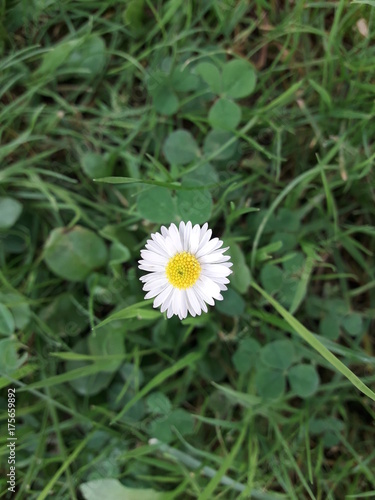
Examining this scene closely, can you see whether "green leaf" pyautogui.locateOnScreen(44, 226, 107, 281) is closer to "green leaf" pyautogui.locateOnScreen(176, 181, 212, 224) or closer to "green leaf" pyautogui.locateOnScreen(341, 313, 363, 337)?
"green leaf" pyautogui.locateOnScreen(176, 181, 212, 224)

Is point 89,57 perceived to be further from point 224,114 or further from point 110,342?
point 110,342

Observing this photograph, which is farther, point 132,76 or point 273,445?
point 132,76

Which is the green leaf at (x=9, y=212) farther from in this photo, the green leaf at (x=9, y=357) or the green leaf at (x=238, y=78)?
the green leaf at (x=238, y=78)

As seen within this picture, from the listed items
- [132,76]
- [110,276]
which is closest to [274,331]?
[110,276]

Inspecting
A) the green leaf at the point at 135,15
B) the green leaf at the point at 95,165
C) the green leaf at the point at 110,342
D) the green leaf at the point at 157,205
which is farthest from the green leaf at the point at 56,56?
the green leaf at the point at 110,342

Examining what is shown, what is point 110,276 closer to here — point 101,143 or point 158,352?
point 158,352

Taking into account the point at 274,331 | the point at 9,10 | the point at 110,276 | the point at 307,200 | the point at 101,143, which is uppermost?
the point at 9,10
